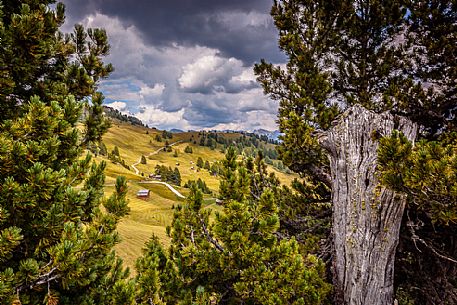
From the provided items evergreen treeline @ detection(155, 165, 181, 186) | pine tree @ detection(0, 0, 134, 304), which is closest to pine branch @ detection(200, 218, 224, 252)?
pine tree @ detection(0, 0, 134, 304)

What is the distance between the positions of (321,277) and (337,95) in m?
5.79

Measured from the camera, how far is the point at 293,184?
931cm

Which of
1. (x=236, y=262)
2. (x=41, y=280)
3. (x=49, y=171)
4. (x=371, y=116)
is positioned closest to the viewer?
(x=49, y=171)

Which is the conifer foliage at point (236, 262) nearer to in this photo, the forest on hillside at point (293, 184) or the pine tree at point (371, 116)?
the forest on hillside at point (293, 184)

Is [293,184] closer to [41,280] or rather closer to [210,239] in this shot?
[210,239]

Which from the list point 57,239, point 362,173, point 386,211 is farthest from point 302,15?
point 57,239

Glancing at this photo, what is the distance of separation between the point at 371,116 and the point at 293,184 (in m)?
4.12

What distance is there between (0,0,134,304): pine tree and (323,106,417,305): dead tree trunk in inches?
172

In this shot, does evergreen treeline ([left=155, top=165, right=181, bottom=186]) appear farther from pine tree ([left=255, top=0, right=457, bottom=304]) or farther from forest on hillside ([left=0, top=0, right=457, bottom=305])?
pine tree ([left=255, top=0, right=457, bottom=304])

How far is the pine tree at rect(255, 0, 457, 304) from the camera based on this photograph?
16.8 ft

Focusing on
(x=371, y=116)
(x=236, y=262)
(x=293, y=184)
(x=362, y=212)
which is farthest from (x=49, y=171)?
(x=293, y=184)

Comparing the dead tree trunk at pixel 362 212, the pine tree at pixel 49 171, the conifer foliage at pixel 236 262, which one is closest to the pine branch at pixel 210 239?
the conifer foliage at pixel 236 262

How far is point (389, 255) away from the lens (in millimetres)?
5203

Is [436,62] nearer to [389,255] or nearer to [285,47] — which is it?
[285,47]
